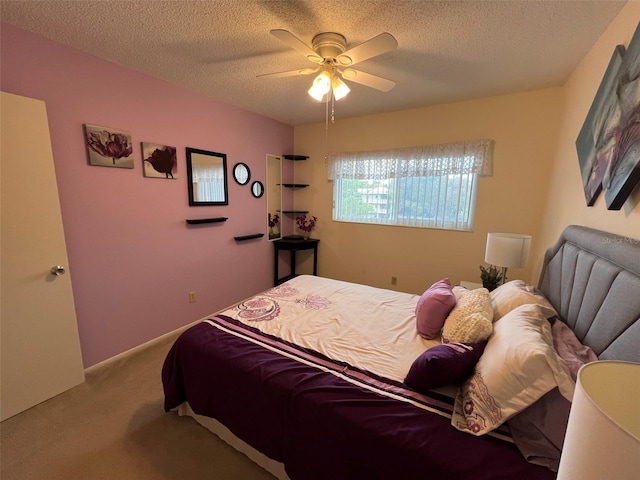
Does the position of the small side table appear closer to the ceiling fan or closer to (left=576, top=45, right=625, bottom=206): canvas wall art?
the ceiling fan

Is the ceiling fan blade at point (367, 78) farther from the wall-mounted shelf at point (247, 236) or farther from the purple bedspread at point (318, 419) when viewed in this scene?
the wall-mounted shelf at point (247, 236)

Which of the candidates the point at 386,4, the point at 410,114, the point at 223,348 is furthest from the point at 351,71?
the point at 223,348

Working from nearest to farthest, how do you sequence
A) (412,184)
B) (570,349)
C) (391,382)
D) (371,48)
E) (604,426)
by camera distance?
(604,426) → (570,349) → (391,382) → (371,48) → (412,184)

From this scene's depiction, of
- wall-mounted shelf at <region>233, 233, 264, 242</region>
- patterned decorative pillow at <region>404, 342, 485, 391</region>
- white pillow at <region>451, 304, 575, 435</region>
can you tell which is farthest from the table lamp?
wall-mounted shelf at <region>233, 233, 264, 242</region>

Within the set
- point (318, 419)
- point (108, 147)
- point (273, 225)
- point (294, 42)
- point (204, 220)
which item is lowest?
point (318, 419)

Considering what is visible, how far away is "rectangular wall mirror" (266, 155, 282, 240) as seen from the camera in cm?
378

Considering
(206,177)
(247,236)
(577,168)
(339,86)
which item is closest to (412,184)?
(577,168)

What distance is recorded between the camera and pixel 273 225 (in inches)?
154

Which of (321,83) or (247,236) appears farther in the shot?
(247,236)

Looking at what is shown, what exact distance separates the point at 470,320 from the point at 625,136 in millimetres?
1072

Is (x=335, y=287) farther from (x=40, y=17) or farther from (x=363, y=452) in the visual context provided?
(x=40, y=17)

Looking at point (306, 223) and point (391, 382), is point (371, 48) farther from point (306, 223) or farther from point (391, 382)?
point (306, 223)

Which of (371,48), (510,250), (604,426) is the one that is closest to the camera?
(604,426)

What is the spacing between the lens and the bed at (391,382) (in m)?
0.93
